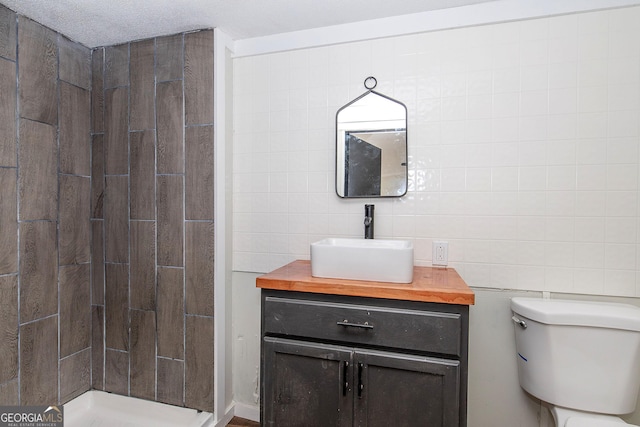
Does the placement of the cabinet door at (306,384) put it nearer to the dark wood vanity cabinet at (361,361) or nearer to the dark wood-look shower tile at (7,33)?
the dark wood vanity cabinet at (361,361)

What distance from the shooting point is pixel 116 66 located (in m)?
2.00

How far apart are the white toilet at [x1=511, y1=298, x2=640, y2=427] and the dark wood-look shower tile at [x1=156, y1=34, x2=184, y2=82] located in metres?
2.20

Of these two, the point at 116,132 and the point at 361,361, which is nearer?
the point at 361,361

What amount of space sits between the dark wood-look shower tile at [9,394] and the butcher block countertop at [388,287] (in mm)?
1361

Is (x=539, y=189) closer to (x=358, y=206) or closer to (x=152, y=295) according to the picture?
(x=358, y=206)

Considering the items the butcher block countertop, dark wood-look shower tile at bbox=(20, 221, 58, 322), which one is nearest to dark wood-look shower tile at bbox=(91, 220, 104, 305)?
dark wood-look shower tile at bbox=(20, 221, 58, 322)

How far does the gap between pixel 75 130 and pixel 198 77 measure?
32.5 inches

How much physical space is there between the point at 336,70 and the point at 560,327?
164cm

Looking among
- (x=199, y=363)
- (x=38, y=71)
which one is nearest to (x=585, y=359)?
(x=199, y=363)

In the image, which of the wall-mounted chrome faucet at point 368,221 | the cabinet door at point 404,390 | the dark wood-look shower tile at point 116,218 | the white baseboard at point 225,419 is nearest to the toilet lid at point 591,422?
the cabinet door at point 404,390

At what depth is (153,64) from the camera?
75.6 inches

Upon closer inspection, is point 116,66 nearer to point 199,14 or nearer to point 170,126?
point 170,126

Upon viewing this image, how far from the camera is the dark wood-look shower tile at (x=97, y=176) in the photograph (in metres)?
2.03

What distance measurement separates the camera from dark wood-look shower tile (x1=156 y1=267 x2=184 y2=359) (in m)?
1.89
